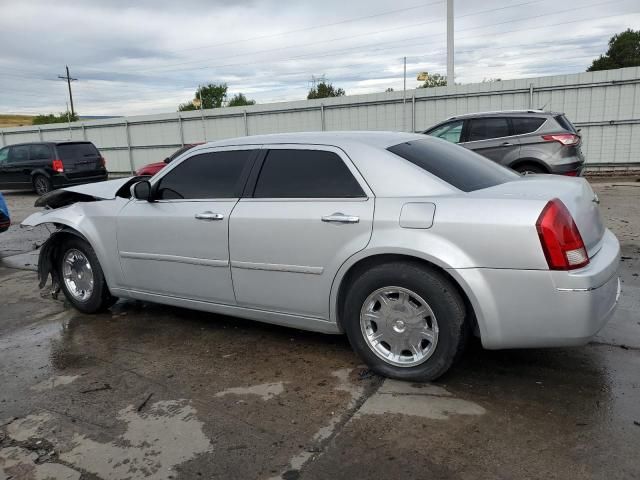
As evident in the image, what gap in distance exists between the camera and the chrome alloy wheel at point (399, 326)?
3281 millimetres

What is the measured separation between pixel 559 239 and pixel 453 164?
105 centimetres

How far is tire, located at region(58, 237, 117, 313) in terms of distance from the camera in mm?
4918

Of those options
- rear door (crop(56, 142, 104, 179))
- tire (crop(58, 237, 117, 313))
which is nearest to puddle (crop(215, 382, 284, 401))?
tire (crop(58, 237, 117, 313))

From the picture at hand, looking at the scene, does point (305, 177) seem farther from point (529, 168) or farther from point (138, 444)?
point (529, 168)

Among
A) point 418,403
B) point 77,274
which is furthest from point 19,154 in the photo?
point 418,403

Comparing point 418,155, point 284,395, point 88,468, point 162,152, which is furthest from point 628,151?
Answer: point 162,152

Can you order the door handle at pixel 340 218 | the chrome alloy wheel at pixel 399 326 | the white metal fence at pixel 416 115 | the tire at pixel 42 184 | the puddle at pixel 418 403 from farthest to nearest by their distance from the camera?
the tire at pixel 42 184 < the white metal fence at pixel 416 115 < the door handle at pixel 340 218 < the chrome alloy wheel at pixel 399 326 < the puddle at pixel 418 403

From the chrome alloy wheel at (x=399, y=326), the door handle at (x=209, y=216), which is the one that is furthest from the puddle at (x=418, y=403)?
the door handle at (x=209, y=216)

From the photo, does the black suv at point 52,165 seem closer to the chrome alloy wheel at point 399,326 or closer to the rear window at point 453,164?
the rear window at point 453,164

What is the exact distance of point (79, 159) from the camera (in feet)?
51.5

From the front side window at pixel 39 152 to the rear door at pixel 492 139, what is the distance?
1205 centimetres

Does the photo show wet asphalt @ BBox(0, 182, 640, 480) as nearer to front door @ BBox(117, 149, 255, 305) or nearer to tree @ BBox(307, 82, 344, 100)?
front door @ BBox(117, 149, 255, 305)

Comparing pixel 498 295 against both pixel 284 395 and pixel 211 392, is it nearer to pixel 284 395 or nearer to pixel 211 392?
pixel 284 395

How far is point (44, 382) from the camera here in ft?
12.3
